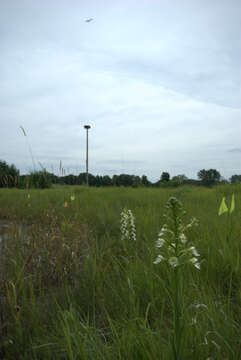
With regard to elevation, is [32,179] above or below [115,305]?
above

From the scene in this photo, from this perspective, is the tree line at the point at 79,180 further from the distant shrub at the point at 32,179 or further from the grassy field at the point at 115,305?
the grassy field at the point at 115,305

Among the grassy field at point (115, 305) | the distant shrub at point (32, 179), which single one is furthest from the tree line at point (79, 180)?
the grassy field at point (115, 305)

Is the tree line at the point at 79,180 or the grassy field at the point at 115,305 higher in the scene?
the tree line at the point at 79,180

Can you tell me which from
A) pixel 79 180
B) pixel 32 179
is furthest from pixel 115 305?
pixel 79 180

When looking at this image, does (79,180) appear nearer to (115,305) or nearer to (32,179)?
(32,179)

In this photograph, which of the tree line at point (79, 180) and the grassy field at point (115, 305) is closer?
the grassy field at point (115, 305)

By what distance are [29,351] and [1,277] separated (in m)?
0.80

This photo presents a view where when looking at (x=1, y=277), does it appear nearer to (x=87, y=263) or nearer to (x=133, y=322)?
(x=87, y=263)

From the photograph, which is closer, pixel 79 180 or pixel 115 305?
pixel 115 305

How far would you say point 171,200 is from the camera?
0.87m

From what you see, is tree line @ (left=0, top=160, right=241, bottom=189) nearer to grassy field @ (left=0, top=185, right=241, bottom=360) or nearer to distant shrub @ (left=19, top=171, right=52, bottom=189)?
Result: distant shrub @ (left=19, top=171, right=52, bottom=189)

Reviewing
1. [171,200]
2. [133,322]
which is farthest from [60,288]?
[171,200]

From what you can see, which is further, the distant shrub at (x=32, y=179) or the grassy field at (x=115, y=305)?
the distant shrub at (x=32, y=179)

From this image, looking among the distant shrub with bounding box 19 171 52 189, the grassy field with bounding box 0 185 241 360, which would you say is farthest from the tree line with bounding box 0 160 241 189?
the grassy field with bounding box 0 185 241 360
